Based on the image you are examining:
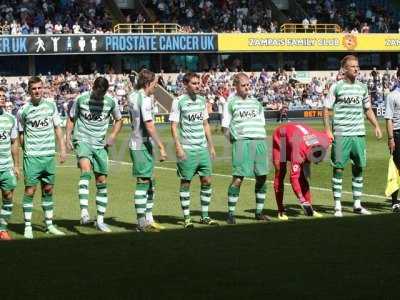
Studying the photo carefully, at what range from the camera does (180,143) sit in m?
12.0

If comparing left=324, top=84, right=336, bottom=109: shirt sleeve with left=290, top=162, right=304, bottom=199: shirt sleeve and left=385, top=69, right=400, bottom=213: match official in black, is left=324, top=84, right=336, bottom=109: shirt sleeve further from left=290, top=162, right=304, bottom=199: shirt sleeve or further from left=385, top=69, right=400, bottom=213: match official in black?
left=290, top=162, right=304, bottom=199: shirt sleeve

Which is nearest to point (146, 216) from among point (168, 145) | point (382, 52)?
point (168, 145)

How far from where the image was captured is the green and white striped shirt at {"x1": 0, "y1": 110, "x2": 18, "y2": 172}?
1130 centimetres

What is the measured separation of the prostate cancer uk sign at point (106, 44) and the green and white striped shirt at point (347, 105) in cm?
3971

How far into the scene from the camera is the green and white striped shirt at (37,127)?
11.5 metres

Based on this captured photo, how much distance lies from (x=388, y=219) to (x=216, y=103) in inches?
1533

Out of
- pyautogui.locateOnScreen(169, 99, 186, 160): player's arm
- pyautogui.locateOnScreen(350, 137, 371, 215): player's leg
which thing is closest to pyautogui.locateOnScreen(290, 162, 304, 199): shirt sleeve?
pyautogui.locateOnScreen(350, 137, 371, 215): player's leg

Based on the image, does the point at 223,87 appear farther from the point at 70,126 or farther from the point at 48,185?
the point at 48,185

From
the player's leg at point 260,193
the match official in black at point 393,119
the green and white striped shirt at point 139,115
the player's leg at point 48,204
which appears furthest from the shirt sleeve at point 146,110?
the match official in black at point 393,119

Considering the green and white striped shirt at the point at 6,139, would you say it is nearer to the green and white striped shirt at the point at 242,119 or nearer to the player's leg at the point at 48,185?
the player's leg at the point at 48,185

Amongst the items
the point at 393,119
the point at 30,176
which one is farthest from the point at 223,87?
the point at 30,176

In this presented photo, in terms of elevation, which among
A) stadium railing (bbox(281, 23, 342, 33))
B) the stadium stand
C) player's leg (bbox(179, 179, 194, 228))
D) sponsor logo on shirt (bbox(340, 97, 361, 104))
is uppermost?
the stadium stand

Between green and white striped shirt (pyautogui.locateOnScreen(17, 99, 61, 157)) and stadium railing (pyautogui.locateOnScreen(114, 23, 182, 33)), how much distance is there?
→ 4319cm

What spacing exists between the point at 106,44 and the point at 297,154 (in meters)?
41.1
